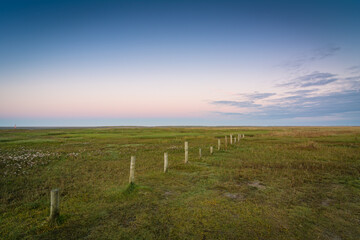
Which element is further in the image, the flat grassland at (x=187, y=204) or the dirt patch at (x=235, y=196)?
the dirt patch at (x=235, y=196)

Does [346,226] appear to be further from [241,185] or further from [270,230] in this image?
[241,185]

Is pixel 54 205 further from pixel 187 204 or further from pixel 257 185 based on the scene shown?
pixel 257 185

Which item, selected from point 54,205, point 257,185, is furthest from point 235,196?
point 54,205

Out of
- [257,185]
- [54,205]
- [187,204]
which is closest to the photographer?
[54,205]

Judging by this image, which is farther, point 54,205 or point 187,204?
point 187,204

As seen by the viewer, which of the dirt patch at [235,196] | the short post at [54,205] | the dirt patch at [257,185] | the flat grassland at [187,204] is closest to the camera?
the flat grassland at [187,204]

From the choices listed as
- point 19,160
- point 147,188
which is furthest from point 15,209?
point 19,160

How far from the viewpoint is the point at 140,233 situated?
274 inches

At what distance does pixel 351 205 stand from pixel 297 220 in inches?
155

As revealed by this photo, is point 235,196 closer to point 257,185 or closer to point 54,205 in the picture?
Result: point 257,185

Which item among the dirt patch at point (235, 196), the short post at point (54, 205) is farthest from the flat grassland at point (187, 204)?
the short post at point (54, 205)

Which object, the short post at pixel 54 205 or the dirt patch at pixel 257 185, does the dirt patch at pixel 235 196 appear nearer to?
the dirt patch at pixel 257 185

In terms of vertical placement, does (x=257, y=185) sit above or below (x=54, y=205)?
below

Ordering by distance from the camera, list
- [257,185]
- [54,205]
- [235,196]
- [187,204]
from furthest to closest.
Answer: [257,185], [235,196], [187,204], [54,205]
